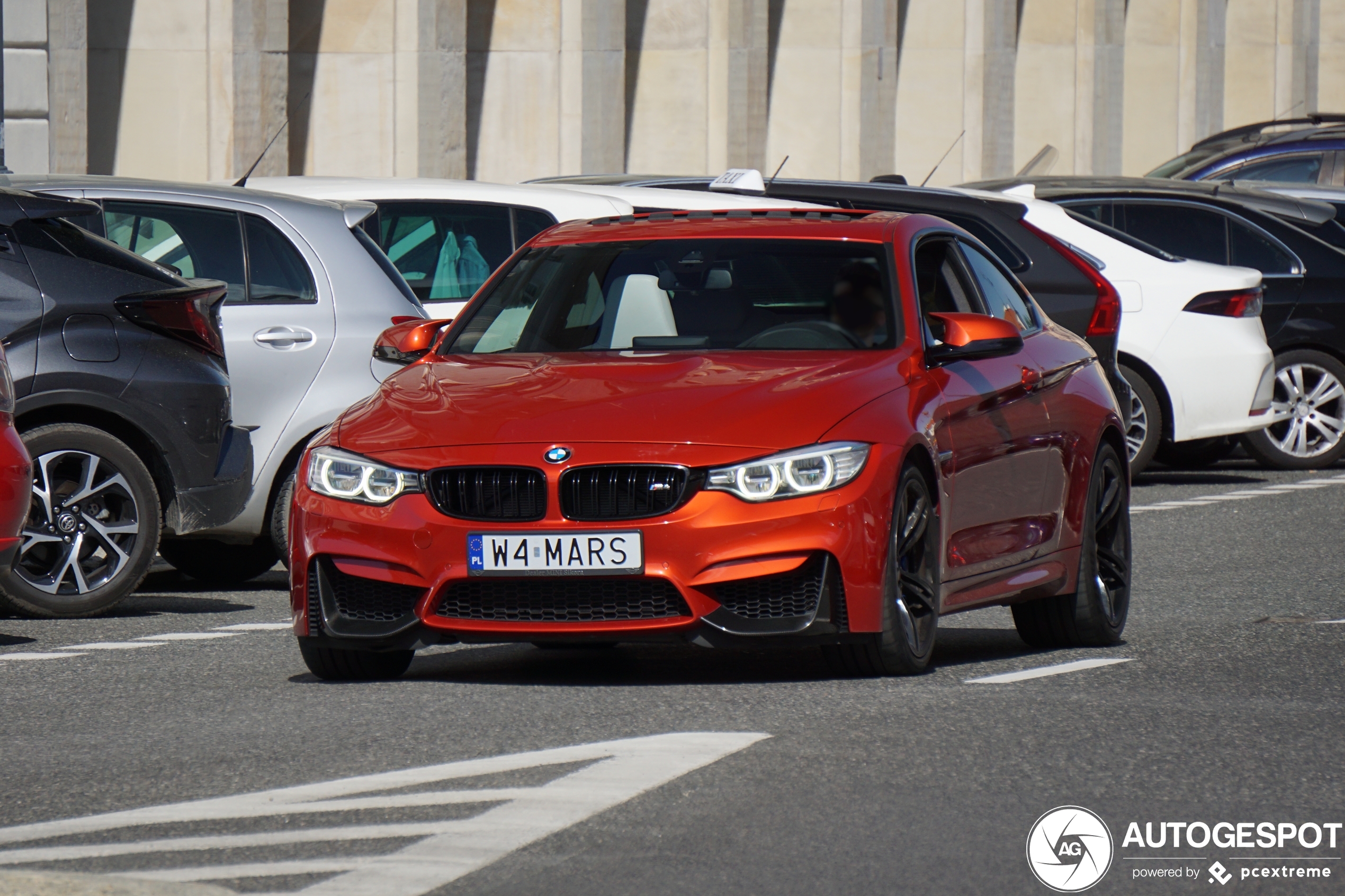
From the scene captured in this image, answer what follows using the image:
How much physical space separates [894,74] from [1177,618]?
24.3 m

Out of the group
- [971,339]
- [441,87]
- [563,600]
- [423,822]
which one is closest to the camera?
[423,822]

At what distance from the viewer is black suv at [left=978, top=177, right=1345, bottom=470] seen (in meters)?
16.8

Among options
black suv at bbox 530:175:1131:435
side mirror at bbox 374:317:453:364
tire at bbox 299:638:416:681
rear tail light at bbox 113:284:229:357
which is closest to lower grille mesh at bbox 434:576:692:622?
tire at bbox 299:638:416:681

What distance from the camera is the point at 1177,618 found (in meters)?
9.66

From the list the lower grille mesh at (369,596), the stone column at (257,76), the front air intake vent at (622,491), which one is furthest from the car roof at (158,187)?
the stone column at (257,76)

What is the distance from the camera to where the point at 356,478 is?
7473 millimetres

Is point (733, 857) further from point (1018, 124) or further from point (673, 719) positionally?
point (1018, 124)

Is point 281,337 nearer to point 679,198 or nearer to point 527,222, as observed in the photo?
point 527,222

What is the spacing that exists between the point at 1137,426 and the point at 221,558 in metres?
6.45

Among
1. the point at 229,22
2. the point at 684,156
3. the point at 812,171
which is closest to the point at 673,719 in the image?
the point at 229,22

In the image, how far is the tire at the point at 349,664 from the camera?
7.77m

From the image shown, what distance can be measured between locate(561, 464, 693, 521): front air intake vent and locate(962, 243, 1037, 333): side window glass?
2.09m

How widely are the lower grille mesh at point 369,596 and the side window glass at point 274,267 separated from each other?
3282 millimetres

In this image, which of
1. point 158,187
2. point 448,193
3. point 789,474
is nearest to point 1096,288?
point 448,193
